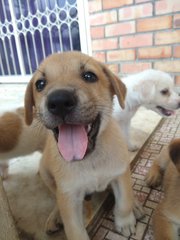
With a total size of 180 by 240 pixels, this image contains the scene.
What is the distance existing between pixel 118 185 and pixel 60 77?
A: 57 cm

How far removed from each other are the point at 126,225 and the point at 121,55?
2226 mm

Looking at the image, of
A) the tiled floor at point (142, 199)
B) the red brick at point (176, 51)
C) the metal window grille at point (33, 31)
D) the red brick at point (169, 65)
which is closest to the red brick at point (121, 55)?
the red brick at point (169, 65)

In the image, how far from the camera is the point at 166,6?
2.51m

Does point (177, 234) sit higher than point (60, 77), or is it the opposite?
point (60, 77)

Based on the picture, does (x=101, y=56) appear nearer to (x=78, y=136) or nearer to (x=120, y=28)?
(x=120, y=28)

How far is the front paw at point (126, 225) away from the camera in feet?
3.61

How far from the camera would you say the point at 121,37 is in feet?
9.40

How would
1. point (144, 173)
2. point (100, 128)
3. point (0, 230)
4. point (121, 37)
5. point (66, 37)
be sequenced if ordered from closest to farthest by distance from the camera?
point (0, 230)
point (100, 128)
point (144, 173)
point (121, 37)
point (66, 37)

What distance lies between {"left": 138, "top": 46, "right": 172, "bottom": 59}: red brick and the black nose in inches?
84.7

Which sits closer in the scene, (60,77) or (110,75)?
(60,77)

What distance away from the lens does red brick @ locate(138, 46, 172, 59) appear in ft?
8.73

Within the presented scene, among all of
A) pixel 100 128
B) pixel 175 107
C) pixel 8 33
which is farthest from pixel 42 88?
pixel 8 33

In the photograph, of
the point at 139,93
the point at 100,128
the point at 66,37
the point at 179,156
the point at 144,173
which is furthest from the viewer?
the point at 66,37

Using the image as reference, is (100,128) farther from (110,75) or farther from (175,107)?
(175,107)
